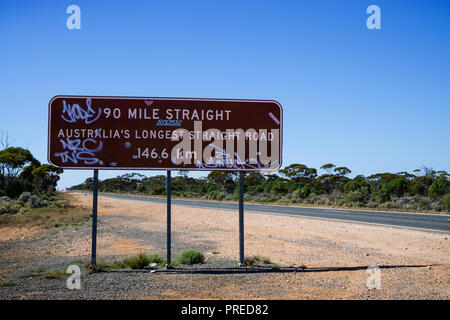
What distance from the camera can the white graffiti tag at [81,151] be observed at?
7863mm

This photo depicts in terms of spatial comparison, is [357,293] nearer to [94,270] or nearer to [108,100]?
[94,270]

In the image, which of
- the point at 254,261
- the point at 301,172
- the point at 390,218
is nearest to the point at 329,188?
the point at 301,172

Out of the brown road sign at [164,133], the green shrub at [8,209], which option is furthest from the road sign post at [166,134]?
the green shrub at [8,209]

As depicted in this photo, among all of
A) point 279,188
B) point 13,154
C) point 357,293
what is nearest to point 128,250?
point 357,293

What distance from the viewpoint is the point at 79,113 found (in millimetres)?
7930

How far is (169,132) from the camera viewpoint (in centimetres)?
812

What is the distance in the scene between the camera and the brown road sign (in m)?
7.91

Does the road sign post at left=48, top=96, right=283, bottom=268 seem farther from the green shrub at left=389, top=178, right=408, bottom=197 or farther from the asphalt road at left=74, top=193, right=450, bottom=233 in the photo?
the green shrub at left=389, top=178, right=408, bottom=197

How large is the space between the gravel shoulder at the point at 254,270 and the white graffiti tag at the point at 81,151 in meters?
2.23

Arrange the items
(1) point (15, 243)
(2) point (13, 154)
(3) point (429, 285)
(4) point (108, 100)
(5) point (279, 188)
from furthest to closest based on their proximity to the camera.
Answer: (5) point (279, 188) → (2) point (13, 154) → (1) point (15, 243) → (4) point (108, 100) → (3) point (429, 285)

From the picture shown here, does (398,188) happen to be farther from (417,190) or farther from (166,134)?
(166,134)

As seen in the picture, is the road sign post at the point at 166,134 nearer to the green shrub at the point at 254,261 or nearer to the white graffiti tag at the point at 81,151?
the white graffiti tag at the point at 81,151

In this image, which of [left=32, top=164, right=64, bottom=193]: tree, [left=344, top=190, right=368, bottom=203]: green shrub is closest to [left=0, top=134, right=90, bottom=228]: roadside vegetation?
[left=32, top=164, right=64, bottom=193]: tree
